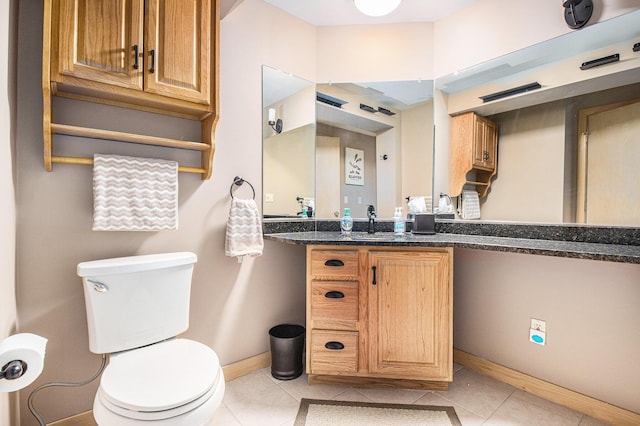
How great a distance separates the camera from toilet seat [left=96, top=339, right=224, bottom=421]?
3.35 ft

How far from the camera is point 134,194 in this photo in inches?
60.4

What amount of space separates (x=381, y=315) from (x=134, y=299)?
123 centimetres

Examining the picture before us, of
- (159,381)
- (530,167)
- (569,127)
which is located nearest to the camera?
(159,381)

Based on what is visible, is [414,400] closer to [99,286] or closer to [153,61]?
[99,286]

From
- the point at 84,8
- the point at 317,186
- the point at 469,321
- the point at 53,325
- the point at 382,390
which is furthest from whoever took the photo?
the point at 317,186

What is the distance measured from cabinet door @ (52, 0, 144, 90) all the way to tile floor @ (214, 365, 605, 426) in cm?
168

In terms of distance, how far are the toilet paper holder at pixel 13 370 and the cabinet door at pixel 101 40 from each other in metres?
1.05

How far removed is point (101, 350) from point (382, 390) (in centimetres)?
144

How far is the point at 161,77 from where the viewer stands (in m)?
1.49

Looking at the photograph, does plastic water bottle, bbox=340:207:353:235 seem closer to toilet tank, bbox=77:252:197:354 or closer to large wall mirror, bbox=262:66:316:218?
large wall mirror, bbox=262:66:316:218

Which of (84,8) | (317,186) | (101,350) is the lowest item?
(101,350)

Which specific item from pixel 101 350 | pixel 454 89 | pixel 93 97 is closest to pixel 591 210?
pixel 454 89

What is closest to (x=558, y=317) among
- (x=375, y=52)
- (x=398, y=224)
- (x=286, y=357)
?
(x=398, y=224)

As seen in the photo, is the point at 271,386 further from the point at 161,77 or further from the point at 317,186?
the point at 161,77
